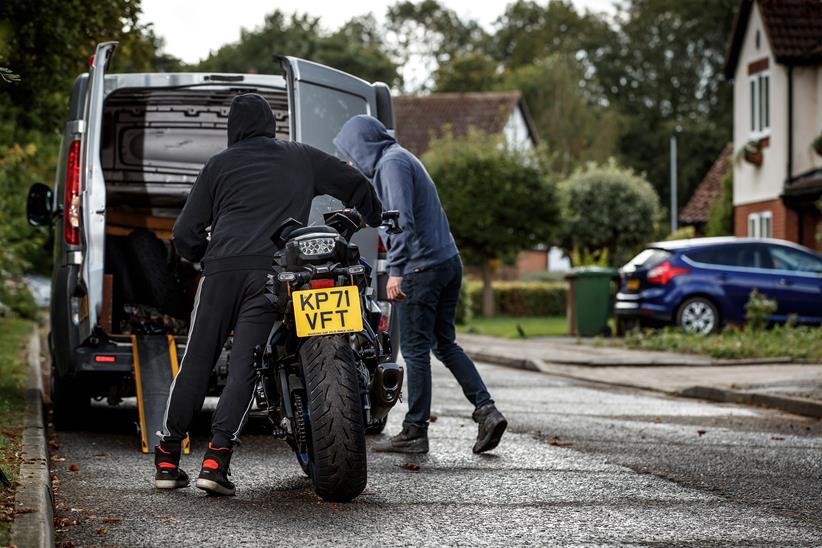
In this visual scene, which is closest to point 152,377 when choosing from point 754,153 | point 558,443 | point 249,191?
point 249,191

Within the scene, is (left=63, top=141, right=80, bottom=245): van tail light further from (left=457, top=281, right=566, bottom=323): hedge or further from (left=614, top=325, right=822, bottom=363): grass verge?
(left=457, top=281, right=566, bottom=323): hedge

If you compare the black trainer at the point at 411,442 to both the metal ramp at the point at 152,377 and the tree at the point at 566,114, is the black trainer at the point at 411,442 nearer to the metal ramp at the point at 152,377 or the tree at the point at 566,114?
the metal ramp at the point at 152,377

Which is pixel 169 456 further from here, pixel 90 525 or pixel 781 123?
pixel 781 123

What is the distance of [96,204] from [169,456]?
2696 mm

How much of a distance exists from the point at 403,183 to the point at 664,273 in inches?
557

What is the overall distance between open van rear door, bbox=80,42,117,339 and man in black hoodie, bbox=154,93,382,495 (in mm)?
2261

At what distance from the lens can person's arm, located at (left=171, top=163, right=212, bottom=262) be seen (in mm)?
6848

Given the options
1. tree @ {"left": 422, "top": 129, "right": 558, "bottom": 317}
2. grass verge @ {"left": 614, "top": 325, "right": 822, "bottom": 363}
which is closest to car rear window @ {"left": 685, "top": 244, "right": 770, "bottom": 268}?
grass verge @ {"left": 614, "top": 325, "right": 822, "bottom": 363}

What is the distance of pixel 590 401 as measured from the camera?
1311 cm

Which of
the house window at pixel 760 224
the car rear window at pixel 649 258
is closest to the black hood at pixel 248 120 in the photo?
the car rear window at pixel 649 258

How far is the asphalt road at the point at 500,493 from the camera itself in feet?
18.7

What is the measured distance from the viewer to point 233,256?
6.71 meters

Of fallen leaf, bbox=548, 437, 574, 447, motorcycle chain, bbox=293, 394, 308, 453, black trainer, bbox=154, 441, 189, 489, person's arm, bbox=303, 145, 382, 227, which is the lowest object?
fallen leaf, bbox=548, 437, 574, 447

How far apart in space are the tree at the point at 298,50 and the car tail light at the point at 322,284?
128 ft
